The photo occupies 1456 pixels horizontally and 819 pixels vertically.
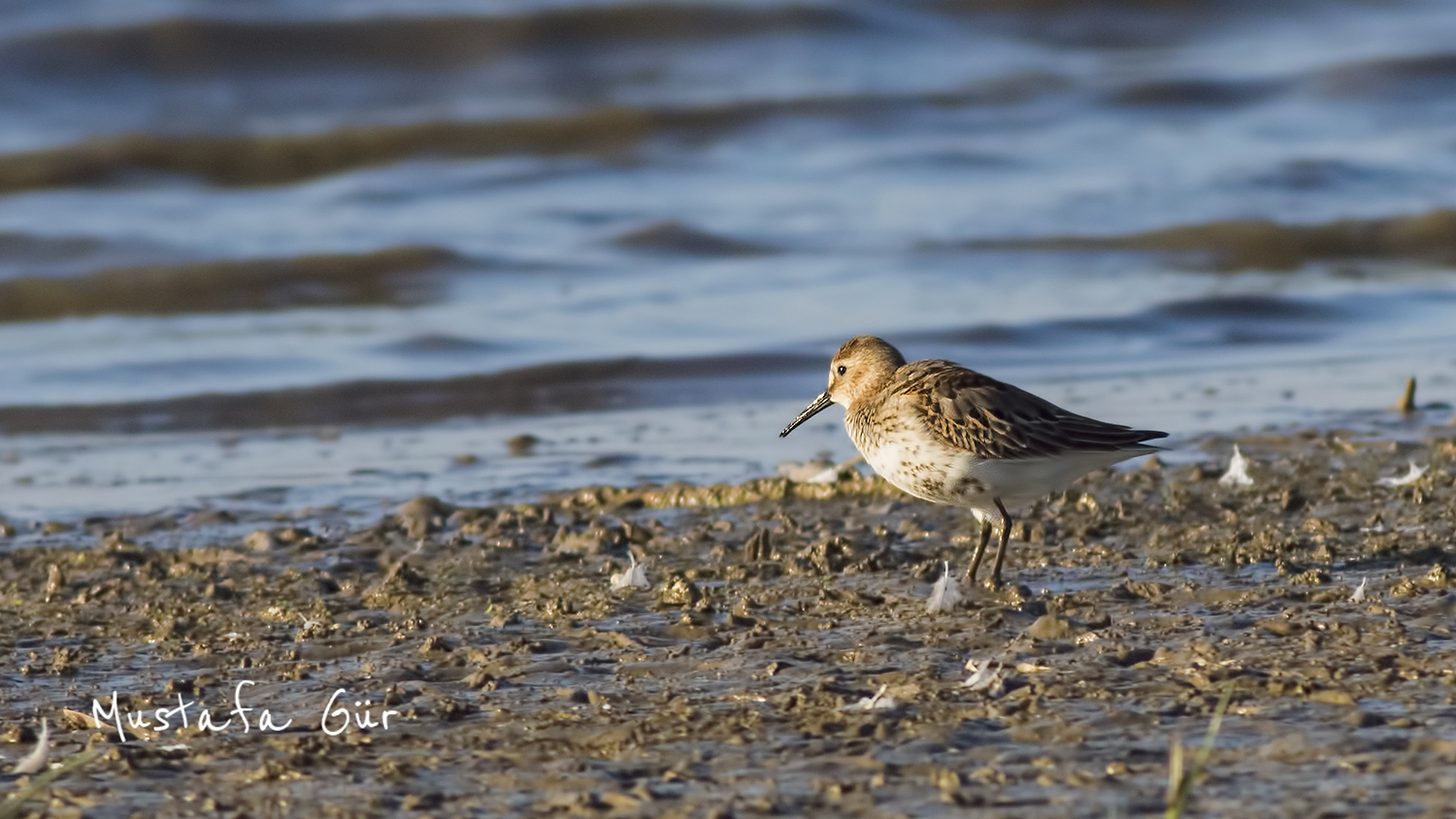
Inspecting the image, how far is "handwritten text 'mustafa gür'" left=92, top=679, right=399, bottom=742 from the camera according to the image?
417cm

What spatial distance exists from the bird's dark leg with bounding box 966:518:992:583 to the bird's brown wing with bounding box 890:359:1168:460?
0.32 meters

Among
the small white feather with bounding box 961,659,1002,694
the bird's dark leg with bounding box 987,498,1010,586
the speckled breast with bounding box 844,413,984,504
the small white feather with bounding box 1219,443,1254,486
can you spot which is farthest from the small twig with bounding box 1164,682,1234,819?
the small white feather with bounding box 1219,443,1254,486

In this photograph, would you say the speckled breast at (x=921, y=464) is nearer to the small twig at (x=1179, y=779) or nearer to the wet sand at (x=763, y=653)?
the wet sand at (x=763, y=653)

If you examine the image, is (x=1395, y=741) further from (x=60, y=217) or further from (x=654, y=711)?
(x=60, y=217)

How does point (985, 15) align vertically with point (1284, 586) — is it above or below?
above

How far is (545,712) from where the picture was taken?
420 centimetres

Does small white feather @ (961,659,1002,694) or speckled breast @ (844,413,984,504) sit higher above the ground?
speckled breast @ (844,413,984,504)

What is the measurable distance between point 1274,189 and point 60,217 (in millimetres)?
9684

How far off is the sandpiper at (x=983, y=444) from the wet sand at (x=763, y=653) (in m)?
0.28

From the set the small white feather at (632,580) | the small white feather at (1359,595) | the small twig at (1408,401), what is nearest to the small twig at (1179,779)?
the small white feather at (1359,595)

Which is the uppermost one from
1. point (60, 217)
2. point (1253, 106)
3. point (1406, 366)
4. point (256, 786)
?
point (1253, 106)

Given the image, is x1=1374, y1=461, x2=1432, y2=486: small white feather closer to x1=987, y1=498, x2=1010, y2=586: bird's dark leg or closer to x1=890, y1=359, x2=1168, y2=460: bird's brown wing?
x1=890, y1=359, x2=1168, y2=460: bird's brown wing

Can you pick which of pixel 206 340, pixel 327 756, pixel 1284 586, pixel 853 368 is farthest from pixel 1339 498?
pixel 206 340

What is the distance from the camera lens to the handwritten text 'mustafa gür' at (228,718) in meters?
4.17
